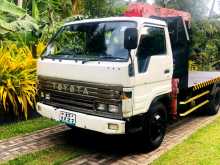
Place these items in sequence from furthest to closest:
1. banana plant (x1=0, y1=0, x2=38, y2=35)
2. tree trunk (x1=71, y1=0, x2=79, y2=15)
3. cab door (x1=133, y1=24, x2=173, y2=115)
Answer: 1. tree trunk (x1=71, y1=0, x2=79, y2=15)
2. banana plant (x1=0, y1=0, x2=38, y2=35)
3. cab door (x1=133, y1=24, x2=173, y2=115)

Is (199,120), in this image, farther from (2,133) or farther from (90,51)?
(2,133)

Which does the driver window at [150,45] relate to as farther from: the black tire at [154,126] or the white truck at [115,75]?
the black tire at [154,126]

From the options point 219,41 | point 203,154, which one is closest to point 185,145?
point 203,154

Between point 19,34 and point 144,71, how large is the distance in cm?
414

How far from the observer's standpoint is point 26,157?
221 inches

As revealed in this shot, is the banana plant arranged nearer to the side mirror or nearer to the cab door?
the cab door

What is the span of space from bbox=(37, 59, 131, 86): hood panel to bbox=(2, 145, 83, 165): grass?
49.3 inches

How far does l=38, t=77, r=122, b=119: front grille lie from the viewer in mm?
5297

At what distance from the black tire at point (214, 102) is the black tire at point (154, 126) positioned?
2973mm

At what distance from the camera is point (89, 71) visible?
5449 millimetres

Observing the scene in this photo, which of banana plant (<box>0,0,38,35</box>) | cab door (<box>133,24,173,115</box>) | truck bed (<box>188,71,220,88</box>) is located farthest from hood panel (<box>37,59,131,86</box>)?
truck bed (<box>188,71,220,88</box>)

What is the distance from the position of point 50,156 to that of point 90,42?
2.00m

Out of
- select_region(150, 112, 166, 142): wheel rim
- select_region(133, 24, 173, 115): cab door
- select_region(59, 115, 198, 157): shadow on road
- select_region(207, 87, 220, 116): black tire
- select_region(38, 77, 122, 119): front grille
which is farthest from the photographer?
select_region(207, 87, 220, 116): black tire

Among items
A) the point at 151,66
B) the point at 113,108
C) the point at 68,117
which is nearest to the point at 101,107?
the point at 113,108
